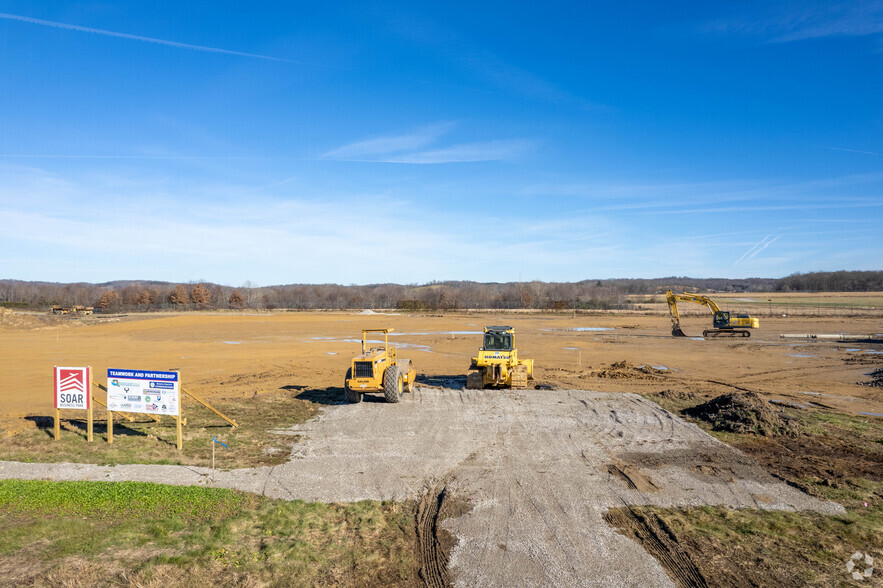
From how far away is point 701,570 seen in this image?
854 cm

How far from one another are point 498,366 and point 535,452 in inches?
355

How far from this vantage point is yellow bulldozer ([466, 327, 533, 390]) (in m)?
23.8

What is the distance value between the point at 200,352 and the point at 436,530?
36.7 metres

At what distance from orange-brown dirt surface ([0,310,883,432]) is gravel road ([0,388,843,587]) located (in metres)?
8.20

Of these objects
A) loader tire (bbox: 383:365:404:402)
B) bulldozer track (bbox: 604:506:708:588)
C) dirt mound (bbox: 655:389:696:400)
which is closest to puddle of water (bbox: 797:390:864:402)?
dirt mound (bbox: 655:389:696:400)

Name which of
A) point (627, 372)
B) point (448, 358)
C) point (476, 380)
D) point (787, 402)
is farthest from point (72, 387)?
point (627, 372)

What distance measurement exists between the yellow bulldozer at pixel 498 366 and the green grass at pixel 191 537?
13329 millimetres

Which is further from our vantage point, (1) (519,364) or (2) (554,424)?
(1) (519,364)

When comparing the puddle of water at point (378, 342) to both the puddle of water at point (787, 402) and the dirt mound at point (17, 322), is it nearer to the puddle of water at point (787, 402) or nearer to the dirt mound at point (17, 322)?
the puddle of water at point (787, 402)

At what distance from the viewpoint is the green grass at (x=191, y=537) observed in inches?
314

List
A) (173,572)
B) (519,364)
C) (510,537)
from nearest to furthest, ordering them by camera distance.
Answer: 1. (173,572)
2. (510,537)
3. (519,364)

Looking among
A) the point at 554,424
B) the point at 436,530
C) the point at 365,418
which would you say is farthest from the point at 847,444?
the point at 365,418

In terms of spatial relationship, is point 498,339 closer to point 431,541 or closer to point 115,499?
point 431,541

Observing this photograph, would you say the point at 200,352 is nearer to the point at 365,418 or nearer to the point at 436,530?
the point at 365,418
